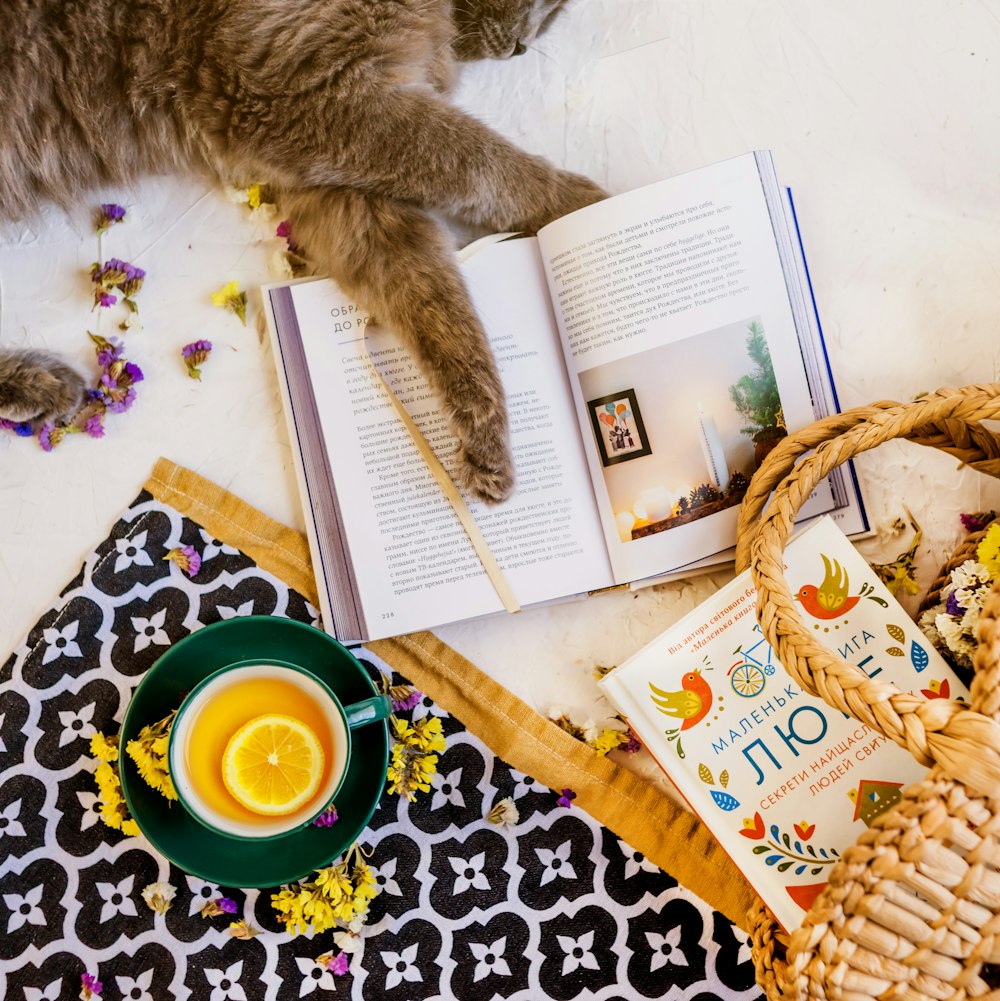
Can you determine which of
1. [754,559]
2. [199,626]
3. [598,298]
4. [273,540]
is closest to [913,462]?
[754,559]

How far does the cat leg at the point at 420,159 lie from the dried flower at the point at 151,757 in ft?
2.03

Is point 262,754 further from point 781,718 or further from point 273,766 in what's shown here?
point 781,718

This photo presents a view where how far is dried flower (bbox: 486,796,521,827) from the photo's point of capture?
0.91m

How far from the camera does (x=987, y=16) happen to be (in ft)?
3.12

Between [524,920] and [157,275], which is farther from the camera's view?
[157,275]

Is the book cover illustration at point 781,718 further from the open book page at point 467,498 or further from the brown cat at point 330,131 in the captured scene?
the brown cat at point 330,131

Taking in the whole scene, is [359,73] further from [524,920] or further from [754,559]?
[524,920]

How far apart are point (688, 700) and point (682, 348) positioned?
0.38 m

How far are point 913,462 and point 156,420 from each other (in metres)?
0.89

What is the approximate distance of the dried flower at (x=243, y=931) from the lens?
92cm

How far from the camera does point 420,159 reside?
899mm

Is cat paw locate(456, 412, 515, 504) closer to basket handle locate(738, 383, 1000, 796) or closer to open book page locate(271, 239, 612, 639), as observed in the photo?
open book page locate(271, 239, 612, 639)

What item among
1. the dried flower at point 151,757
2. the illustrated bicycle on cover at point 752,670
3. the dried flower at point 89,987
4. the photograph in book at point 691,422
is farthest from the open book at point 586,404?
the dried flower at point 89,987

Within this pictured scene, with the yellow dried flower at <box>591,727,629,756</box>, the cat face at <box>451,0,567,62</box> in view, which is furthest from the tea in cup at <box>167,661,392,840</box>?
the cat face at <box>451,0,567,62</box>
